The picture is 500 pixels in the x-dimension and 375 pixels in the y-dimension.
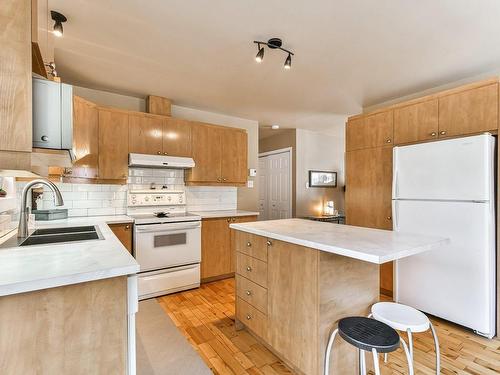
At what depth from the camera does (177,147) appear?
353 centimetres

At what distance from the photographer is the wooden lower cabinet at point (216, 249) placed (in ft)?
11.3

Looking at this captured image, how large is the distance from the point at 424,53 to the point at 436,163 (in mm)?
1023

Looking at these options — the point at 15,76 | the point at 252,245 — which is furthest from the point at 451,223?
the point at 15,76

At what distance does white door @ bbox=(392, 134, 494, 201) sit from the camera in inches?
84.8

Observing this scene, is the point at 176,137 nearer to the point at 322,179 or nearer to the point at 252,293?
the point at 252,293

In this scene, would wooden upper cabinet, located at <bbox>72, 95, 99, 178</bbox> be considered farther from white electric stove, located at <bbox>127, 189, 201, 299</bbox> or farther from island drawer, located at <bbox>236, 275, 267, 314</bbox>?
island drawer, located at <bbox>236, 275, 267, 314</bbox>

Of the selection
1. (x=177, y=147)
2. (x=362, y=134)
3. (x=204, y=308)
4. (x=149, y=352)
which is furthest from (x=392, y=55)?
(x=149, y=352)

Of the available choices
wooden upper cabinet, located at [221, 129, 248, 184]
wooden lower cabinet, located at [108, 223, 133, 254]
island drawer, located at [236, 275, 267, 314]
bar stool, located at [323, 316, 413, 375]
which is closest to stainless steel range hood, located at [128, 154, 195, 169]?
wooden upper cabinet, located at [221, 129, 248, 184]

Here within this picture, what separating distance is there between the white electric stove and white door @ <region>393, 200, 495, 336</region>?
2353mm

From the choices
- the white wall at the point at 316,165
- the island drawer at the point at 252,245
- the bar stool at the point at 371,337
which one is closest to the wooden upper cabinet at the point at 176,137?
the island drawer at the point at 252,245

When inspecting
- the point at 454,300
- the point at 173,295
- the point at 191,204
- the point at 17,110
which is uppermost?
the point at 17,110

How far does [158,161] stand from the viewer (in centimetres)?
329

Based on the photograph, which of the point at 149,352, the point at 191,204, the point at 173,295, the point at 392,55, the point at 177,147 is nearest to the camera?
the point at 149,352

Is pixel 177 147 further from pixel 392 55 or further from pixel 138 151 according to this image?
pixel 392 55
